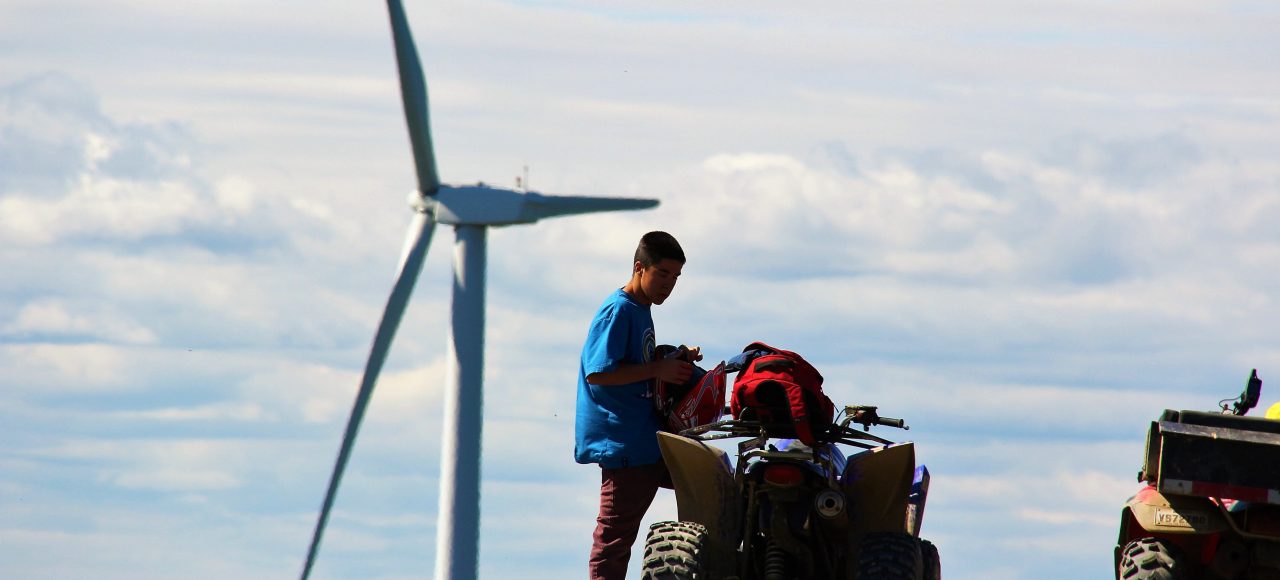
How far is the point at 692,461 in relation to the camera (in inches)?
586

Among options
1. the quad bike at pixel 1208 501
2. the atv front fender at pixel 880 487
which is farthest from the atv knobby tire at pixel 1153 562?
the atv front fender at pixel 880 487

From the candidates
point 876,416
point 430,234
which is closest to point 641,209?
point 430,234

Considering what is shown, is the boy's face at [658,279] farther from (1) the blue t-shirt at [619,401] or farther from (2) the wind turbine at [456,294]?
(2) the wind turbine at [456,294]

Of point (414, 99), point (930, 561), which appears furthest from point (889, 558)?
point (414, 99)

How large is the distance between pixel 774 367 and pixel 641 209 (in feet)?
25.3

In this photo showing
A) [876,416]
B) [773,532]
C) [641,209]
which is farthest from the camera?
[641,209]

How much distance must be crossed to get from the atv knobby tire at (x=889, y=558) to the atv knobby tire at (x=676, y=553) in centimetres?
106

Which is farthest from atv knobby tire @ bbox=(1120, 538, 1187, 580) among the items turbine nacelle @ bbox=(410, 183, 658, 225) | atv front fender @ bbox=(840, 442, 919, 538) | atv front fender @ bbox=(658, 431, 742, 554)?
turbine nacelle @ bbox=(410, 183, 658, 225)

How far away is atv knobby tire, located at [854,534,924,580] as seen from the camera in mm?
13984

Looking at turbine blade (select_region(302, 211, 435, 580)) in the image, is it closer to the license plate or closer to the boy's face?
the boy's face

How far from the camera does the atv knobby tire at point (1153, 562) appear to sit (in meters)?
15.1

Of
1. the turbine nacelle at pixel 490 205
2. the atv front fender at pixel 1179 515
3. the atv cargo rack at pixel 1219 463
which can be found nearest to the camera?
the atv cargo rack at pixel 1219 463

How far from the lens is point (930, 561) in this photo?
1477cm

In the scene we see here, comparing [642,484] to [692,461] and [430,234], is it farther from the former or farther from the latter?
[430,234]
